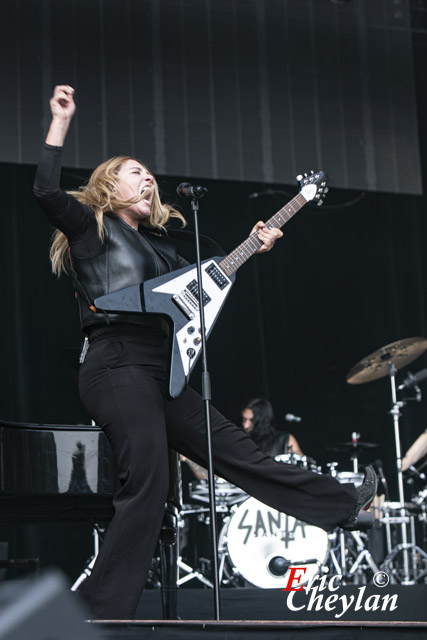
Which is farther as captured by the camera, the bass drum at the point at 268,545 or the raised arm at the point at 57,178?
the bass drum at the point at 268,545

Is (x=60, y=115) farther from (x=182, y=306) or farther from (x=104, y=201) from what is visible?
(x=182, y=306)

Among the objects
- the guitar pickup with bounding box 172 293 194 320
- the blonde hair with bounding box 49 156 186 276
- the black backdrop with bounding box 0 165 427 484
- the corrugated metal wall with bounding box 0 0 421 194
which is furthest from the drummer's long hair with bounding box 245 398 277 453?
the guitar pickup with bounding box 172 293 194 320

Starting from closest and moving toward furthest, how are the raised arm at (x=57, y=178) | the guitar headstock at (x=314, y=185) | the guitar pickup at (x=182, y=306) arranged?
the raised arm at (x=57, y=178) < the guitar pickup at (x=182, y=306) < the guitar headstock at (x=314, y=185)

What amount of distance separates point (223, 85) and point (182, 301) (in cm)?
413

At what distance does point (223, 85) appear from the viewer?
21.9 feet

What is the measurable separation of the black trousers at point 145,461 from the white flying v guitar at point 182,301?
0.24ft

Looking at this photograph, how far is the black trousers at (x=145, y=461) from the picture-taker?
8.38ft

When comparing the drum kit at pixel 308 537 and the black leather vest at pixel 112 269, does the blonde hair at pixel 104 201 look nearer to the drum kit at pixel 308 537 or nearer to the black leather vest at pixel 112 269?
the black leather vest at pixel 112 269

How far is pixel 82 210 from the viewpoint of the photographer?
278 cm

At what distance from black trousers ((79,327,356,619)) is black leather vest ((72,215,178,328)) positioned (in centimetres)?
10

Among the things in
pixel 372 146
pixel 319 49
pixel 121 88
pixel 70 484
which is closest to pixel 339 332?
pixel 372 146

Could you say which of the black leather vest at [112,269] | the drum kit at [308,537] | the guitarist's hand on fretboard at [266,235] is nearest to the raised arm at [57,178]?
the black leather vest at [112,269]

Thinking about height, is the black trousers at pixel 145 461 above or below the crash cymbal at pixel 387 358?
below

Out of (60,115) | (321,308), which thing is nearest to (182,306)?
(60,115)
